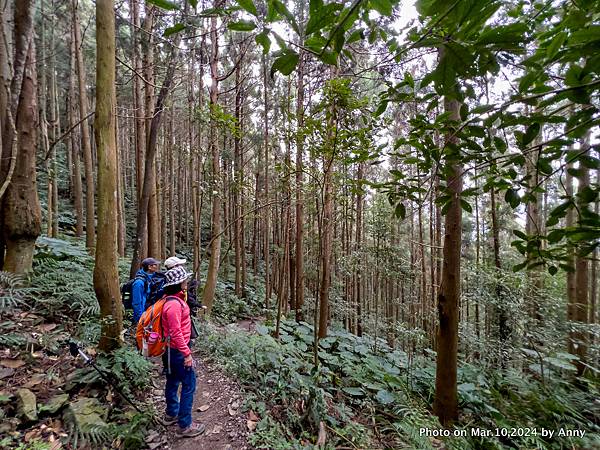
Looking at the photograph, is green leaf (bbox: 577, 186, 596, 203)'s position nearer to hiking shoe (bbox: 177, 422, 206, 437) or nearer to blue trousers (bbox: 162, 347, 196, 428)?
blue trousers (bbox: 162, 347, 196, 428)

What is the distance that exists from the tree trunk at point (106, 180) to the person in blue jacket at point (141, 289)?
39.8 inches

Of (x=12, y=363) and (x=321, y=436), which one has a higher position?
(x=12, y=363)

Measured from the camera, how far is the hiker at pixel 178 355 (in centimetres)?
298

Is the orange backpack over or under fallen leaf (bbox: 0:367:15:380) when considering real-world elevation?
over

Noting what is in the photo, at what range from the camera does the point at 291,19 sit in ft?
2.39

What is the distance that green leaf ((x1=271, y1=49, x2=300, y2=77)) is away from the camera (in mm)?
864

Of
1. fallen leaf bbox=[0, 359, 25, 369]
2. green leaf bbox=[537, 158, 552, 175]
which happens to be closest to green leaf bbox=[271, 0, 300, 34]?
green leaf bbox=[537, 158, 552, 175]

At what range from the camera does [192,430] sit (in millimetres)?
3217

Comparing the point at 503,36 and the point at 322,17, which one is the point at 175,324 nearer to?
the point at 322,17

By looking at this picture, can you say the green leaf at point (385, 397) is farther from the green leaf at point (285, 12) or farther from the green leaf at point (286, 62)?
the green leaf at point (285, 12)

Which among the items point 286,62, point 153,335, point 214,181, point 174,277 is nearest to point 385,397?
point 153,335

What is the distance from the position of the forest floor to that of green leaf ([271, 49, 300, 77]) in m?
3.53

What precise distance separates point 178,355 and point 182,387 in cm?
40

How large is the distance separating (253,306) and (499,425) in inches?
361
